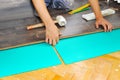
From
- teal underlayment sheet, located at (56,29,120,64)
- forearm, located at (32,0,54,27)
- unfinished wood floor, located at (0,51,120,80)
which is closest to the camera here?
unfinished wood floor, located at (0,51,120,80)

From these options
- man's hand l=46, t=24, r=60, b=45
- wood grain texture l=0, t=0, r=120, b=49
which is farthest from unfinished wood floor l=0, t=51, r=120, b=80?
wood grain texture l=0, t=0, r=120, b=49

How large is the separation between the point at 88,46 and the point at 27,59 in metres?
0.55

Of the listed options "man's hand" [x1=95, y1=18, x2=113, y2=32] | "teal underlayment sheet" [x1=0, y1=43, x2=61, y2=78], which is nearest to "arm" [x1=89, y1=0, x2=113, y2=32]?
"man's hand" [x1=95, y1=18, x2=113, y2=32]

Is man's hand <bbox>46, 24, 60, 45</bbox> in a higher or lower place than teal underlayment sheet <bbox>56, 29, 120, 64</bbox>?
higher

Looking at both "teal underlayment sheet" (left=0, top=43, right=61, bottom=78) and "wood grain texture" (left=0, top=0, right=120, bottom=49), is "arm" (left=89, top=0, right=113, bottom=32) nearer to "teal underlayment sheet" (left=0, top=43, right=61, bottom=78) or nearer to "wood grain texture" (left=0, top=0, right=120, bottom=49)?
"wood grain texture" (left=0, top=0, right=120, bottom=49)

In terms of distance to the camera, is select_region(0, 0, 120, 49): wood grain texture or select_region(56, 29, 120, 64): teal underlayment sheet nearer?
select_region(56, 29, 120, 64): teal underlayment sheet

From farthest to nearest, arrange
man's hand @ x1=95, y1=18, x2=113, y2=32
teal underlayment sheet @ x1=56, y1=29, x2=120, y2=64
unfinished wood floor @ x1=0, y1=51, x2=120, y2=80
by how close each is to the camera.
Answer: man's hand @ x1=95, y1=18, x2=113, y2=32
teal underlayment sheet @ x1=56, y1=29, x2=120, y2=64
unfinished wood floor @ x1=0, y1=51, x2=120, y2=80

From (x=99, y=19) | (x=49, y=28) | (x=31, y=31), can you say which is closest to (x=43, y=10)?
(x=49, y=28)

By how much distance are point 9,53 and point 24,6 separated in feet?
3.35

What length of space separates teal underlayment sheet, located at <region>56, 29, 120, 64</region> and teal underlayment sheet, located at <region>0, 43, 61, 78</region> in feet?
0.34

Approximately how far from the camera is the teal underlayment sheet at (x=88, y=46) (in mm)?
1780

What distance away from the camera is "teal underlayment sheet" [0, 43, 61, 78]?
1646mm

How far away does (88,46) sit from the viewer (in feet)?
6.17

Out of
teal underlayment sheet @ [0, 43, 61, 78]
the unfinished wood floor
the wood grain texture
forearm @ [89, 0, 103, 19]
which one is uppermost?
forearm @ [89, 0, 103, 19]
